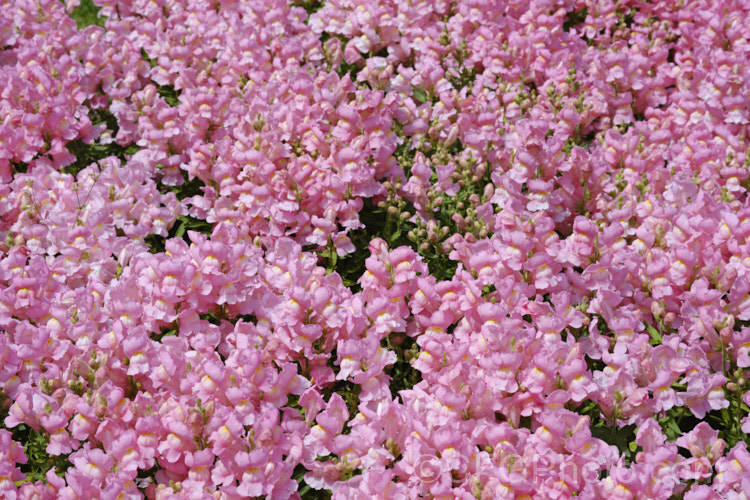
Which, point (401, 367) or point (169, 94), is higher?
point (169, 94)

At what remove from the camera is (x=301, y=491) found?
12.3ft

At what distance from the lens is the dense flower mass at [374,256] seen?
11.9ft

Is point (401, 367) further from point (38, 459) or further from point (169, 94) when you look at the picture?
point (169, 94)

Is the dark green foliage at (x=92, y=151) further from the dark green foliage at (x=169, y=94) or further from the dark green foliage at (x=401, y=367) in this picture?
the dark green foliage at (x=401, y=367)

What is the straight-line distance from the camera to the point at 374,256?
436 centimetres

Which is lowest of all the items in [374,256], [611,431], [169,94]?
[611,431]

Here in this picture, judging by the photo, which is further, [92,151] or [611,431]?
[92,151]

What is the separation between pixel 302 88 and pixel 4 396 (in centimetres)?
260

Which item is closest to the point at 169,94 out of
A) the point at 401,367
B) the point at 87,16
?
the point at 87,16

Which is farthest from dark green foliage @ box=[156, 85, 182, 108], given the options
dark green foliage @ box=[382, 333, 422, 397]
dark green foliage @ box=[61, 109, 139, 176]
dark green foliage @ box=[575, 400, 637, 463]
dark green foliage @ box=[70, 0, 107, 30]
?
dark green foliage @ box=[575, 400, 637, 463]

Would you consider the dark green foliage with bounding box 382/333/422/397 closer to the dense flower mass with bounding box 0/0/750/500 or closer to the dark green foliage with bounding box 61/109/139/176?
the dense flower mass with bounding box 0/0/750/500

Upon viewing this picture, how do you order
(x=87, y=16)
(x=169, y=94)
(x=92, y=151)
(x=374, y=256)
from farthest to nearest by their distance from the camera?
(x=87, y=16) < (x=169, y=94) < (x=92, y=151) < (x=374, y=256)

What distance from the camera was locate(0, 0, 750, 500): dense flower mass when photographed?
3.62 metres

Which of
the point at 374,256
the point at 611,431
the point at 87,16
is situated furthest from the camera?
the point at 87,16
